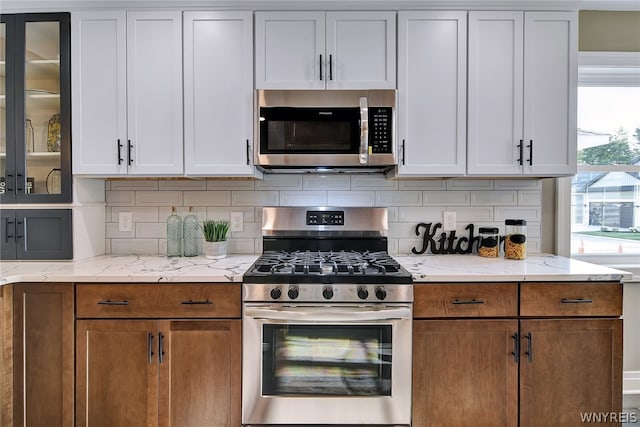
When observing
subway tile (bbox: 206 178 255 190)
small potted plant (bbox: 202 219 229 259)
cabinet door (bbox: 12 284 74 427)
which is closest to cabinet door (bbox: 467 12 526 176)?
subway tile (bbox: 206 178 255 190)

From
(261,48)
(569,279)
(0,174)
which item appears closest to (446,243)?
(569,279)

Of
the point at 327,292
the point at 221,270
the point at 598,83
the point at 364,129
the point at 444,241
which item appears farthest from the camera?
the point at 598,83

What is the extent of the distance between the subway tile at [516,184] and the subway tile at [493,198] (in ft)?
0.11

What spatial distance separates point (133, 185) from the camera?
238 centimetres

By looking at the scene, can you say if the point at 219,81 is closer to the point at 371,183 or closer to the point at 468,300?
the point at 371,183

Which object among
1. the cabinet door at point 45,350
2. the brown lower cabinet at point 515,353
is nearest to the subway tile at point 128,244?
the cabinet door at point 45,350

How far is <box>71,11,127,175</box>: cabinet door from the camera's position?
2045 mm

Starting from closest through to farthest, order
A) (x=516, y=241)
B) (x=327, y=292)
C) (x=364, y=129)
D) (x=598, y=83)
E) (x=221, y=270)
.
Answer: (x=327, y=292) → (x=221, y=270) → (x=364, y=129) → (x=516, y=241) → (x=598, y=83)

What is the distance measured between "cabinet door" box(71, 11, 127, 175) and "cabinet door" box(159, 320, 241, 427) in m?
1.05

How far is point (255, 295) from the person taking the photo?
5.56 ft

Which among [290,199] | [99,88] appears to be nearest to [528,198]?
[290,199]

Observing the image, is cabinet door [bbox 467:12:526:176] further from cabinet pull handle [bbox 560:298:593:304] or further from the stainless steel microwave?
cabinet pull handle [bbox 560:298:593:304]

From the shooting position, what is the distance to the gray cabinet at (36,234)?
2035 millimetres

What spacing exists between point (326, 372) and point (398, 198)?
117cm
